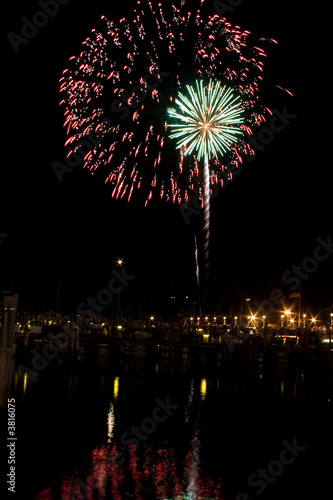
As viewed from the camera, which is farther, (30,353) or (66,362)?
(30,353)

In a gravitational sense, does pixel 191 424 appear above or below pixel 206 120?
below

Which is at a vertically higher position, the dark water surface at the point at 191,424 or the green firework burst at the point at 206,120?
the green firework burst at the point at 206,120

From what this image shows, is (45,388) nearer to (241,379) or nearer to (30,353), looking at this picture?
(241,379)

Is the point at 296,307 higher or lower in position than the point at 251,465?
higher

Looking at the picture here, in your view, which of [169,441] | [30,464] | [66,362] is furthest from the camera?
[66,362]

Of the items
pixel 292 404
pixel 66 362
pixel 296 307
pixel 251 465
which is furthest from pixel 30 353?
pixel 296 307

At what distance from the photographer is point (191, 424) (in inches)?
613

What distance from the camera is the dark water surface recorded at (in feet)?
34.3

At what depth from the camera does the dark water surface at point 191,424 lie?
10445 millimetres

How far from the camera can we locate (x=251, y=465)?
11438 mm

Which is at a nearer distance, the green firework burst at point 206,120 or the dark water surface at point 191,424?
the dark water surface at point 191,424

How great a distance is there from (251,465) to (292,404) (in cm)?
937

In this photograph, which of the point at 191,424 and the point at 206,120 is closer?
the point at 191,424

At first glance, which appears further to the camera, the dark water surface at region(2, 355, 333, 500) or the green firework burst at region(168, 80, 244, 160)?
the green firework burst at region(168, 80, 244, 160)
